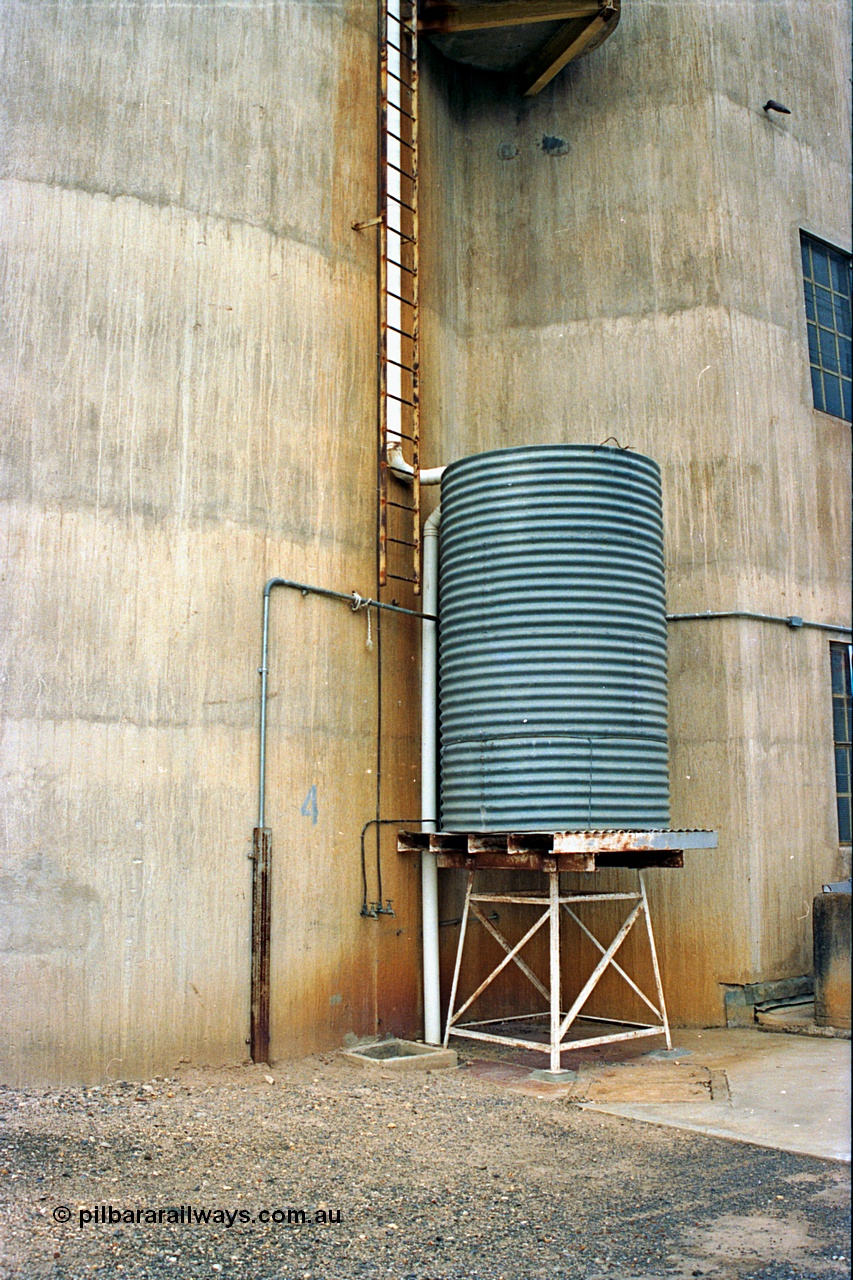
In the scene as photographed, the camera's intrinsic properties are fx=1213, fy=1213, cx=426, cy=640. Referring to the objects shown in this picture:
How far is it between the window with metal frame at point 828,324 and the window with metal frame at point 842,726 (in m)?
2.31

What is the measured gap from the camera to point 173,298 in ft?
26.9

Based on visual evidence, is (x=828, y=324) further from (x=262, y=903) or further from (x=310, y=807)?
(x=262, y=903)

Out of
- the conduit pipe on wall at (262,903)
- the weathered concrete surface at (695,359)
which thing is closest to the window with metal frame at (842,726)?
the weathered concrete surface at (695,359)

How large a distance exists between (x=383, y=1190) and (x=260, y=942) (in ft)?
8.52

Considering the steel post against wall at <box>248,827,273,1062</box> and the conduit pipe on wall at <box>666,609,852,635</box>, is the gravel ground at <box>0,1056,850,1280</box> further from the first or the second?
the conduit pipe on wall at <box>666,609,852,635</box>

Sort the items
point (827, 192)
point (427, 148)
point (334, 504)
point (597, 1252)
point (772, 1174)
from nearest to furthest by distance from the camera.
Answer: point (597, 1252), point (772, 1174), point (334, 504), point (427, 148), point (827, 192)

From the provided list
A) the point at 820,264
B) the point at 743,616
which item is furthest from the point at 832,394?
the point at 743,616

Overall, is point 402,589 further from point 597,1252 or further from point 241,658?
point 597,1252

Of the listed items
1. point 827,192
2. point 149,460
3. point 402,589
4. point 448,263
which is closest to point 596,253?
point 448,263

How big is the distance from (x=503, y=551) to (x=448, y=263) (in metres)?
3.60

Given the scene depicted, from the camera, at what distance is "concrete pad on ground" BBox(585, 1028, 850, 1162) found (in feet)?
20.8

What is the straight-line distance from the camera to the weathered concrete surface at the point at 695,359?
9.67 metres

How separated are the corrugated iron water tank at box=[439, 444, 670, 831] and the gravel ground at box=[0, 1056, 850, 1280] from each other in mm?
1955

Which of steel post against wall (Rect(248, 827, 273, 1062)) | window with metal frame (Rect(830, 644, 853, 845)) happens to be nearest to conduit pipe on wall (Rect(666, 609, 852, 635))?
window with metal frame (Rect(830, 644, 853, 845))
